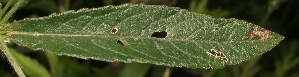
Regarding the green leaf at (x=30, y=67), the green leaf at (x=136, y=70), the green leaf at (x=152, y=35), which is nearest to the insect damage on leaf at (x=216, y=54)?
the green leaf at (x=152, y=35)

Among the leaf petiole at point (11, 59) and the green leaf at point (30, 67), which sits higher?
the green leaf at point (30, 67)

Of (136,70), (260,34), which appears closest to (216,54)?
(260,34)

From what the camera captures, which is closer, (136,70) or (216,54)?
(216,54)

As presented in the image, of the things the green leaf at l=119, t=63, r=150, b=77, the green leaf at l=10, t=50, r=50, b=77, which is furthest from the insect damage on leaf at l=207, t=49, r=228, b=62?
the green leaf at l=10, t=50, r=50, b=77

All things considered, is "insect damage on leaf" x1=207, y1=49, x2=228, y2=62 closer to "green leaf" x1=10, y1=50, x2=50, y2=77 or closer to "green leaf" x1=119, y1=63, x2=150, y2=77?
"green leaf" x1=119, y1=63, x2=150, y2=77

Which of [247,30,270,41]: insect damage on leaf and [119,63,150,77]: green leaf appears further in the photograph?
[119,63,150,77]: green leaf

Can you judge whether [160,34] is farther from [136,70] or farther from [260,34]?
[136,70]

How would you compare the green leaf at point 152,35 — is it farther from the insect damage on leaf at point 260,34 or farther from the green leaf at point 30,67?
the green leaf at point 30,67

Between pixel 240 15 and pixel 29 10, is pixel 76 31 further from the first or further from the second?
pixel 240 15
